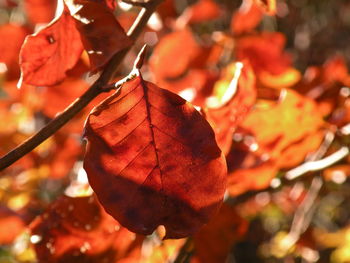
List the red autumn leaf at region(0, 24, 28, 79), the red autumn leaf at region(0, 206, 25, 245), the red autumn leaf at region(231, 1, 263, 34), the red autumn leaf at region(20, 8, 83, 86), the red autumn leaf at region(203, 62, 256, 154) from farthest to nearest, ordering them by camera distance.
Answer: the red autumn leaf at region(231, 1, 263, 34) < the red autumn leaf at region(0, 206, 25, 245) < the red autumn leaf at region(0, 24, 28, 79) < the red autumn leaf at region(203, 62, 256, 154) < the red autumn leaf at region(20, 8, 83, 86)

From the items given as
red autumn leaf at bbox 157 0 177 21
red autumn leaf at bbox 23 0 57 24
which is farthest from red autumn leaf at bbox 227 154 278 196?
red autumn leaf at bbox 157 0 177 21

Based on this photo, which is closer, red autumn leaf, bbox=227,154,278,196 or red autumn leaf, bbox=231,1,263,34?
red autumn leaf, bbox=227,154,278,196

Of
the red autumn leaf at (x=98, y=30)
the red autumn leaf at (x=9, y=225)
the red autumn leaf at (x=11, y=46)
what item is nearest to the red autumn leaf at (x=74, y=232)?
the red autumn leaf at (x=98, y=30)

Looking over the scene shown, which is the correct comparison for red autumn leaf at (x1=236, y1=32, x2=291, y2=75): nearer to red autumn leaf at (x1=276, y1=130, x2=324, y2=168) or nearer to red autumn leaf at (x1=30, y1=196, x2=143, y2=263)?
red autumn leaf at (x1=276, y1=130, x2=324, y2=168)

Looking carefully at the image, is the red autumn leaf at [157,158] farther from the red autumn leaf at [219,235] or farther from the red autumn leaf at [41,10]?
the red autumn leaf at [41,10]

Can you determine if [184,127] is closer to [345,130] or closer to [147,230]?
[147,230]

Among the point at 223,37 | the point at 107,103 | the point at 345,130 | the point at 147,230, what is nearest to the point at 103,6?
the point at 107,103
